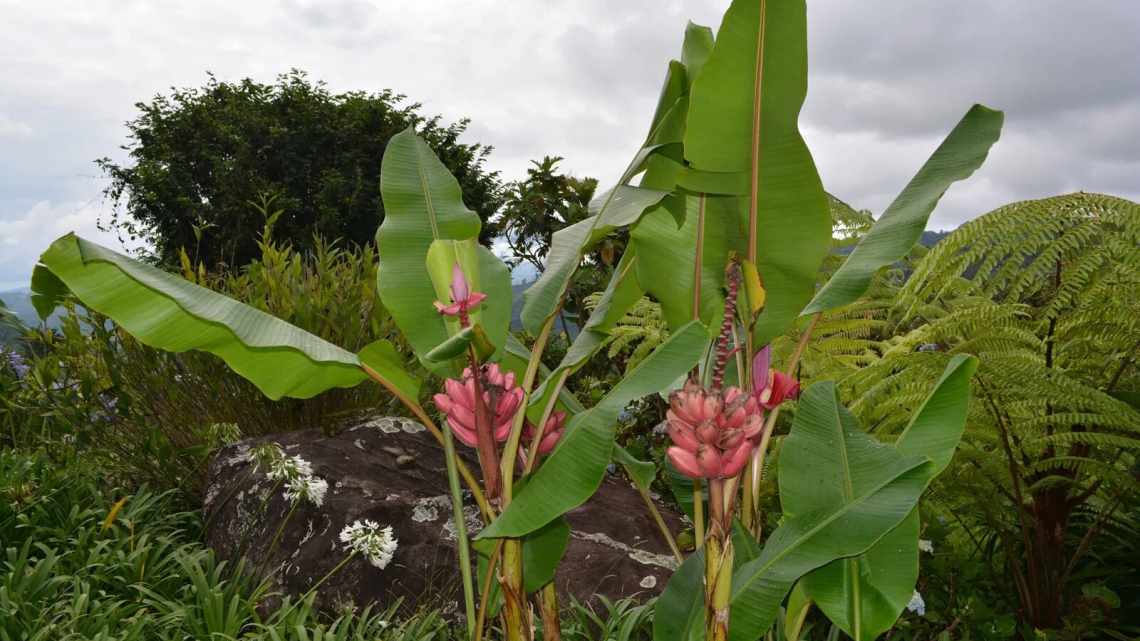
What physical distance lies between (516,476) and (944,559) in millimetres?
1715

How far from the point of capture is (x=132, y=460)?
191 inches

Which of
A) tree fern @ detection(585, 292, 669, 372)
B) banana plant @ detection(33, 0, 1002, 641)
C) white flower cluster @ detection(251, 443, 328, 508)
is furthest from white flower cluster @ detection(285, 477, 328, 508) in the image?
banana plant @ detection(33, 0, 1002, 641)

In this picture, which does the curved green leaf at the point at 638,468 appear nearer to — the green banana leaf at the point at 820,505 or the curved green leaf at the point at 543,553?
the curved green leaf at the point at 543,553

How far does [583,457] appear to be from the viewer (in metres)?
1.78

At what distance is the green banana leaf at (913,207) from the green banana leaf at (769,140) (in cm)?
8

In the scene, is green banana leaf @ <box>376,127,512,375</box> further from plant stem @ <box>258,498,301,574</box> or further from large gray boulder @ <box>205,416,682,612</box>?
plant stem @ <box>258,498,301,574</box>

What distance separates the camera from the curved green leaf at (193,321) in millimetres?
1932

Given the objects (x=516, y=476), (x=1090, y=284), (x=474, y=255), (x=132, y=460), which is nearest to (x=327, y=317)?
(x=132, y=460)

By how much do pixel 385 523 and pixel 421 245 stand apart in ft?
5.84

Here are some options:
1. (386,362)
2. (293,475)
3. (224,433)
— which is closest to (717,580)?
(386,362)

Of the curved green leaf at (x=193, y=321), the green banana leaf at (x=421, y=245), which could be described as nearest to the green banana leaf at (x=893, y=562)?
the green banana leaf at (x=421, y=245)

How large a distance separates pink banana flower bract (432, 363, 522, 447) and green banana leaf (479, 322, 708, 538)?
0.16 m

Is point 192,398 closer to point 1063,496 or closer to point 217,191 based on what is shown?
point 1063,496

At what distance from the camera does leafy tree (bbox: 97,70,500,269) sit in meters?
24.7
